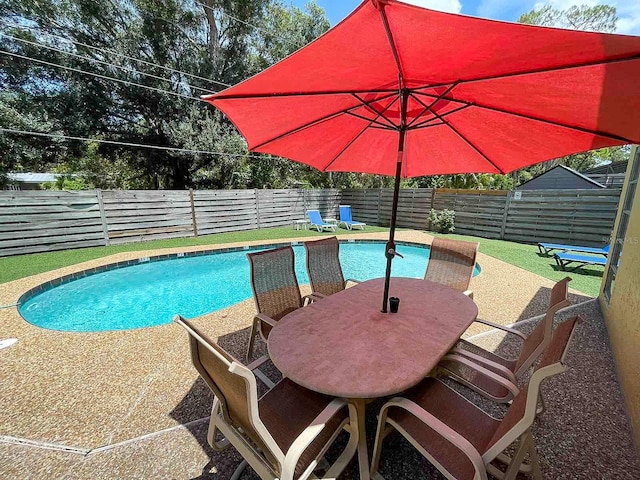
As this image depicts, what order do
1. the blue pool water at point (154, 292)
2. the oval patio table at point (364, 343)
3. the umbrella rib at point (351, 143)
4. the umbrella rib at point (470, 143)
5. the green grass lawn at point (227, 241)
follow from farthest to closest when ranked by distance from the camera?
1. the green grass lawn at point (227, 241)
2. the blue pool water at point (154, 292)
3. the umbrella rib at point (470, 143)
4. the umbrella rib at point (351, 143)
5. the oval patio table at point (364, 343)

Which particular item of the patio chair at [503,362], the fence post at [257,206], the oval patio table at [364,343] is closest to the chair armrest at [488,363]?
the patio chair at [503,362]

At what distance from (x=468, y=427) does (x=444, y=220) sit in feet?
33.4

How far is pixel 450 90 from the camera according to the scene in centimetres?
173

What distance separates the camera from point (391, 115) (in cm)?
246

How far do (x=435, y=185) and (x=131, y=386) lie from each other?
16111 millimetres

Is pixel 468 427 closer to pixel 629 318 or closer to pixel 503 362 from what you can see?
pixel 503 362

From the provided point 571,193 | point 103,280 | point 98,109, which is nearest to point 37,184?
point 98,109

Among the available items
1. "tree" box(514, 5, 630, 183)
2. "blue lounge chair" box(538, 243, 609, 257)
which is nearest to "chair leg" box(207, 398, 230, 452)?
"blue lounge chair" box(538, 243, 609, 257)

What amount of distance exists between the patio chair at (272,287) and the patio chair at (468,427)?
4.51ft

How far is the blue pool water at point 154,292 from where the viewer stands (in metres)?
4.62

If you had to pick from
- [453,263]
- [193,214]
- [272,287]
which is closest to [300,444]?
[272,287]

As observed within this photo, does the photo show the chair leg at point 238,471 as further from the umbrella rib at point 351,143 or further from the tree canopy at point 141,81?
the tree canopy at point 141,81

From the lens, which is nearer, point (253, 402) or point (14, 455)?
point (253, 402)

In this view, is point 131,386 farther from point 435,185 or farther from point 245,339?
point 435,185
